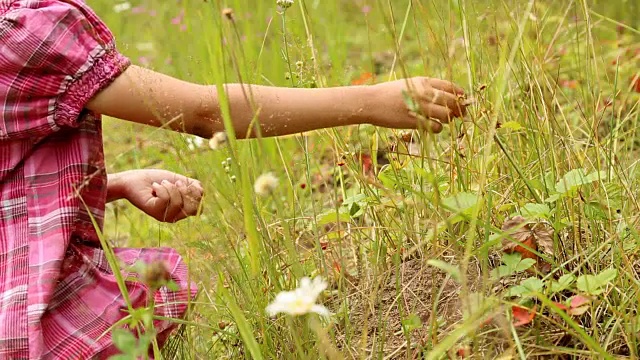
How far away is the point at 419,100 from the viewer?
3.69 feet

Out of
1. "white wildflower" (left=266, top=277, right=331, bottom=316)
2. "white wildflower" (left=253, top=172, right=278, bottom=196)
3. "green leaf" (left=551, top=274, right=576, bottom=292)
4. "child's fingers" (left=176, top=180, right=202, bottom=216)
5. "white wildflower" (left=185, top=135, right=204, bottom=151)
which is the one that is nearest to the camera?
"white wildflower" (left=266, top=277, right=331, bottom=316)

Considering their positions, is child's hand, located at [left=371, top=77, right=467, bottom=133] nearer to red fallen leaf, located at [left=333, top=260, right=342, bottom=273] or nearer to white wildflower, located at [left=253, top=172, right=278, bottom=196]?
white wildflower, located at [left=253, top=172, right=278, bottom=196]

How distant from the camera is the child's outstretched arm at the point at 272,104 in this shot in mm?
1149

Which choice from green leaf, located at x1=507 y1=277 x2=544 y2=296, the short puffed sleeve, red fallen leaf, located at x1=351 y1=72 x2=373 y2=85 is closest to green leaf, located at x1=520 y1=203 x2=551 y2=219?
green leaf, located at x1=507 y1=277 x2=544 y2=296

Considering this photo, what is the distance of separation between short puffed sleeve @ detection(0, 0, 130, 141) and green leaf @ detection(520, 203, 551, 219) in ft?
1.85

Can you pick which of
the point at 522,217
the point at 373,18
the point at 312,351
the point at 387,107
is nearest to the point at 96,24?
the point at 387,107

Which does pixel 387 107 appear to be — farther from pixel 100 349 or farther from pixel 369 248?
pixel 100 349

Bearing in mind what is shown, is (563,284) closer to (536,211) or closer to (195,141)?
(536,211)

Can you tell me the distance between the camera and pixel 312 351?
46.7 inches

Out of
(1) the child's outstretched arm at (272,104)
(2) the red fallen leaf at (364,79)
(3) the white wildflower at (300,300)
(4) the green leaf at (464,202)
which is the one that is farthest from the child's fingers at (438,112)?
(2) the red fallen leaf at (364,79)

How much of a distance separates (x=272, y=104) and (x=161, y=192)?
28 cm

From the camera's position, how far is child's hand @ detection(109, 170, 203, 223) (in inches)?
52.9

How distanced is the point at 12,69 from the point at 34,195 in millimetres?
192

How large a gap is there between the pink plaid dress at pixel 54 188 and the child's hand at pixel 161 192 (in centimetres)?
9
